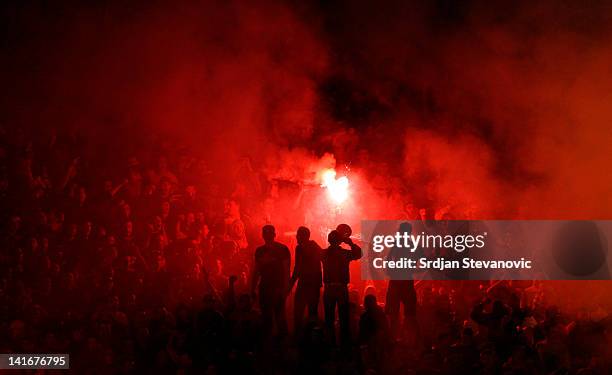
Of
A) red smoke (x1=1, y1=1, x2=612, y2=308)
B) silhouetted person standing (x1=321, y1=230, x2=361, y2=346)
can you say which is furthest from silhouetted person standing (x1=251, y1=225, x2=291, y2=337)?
red smoke (x1=1, y1=1, x2=612, y2=308)

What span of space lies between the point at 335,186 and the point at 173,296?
3.40m

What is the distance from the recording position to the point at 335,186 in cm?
928

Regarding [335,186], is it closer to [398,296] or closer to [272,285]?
[398,296]

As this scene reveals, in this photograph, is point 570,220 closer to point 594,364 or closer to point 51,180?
point 594,364

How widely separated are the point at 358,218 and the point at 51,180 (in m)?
4.03

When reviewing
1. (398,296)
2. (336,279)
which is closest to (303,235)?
(336,279)

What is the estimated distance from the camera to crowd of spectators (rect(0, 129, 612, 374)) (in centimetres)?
534

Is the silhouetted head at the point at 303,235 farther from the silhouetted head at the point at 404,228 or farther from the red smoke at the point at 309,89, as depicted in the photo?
the red smoke at the point at 309,89

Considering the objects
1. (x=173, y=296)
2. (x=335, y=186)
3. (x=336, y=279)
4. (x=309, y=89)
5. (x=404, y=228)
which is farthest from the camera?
(x=309, y=89)

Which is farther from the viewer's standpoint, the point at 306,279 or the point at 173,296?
the point at 173,296

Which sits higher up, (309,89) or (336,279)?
(309,89)

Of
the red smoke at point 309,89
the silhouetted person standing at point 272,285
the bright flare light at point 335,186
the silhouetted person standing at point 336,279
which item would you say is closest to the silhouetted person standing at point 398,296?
the silhouetted person standing at point 336,279

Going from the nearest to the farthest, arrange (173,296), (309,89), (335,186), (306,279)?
(306,279) → (173,296) → (335,186) → (309,89)

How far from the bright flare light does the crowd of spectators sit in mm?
1125
